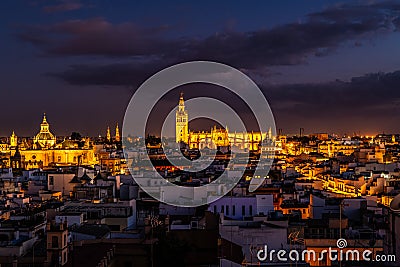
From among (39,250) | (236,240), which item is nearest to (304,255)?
(236,240)

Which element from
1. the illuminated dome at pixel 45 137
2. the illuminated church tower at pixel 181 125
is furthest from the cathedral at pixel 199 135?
the illuminated dome at pixel 45 137

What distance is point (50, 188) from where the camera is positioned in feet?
73.1

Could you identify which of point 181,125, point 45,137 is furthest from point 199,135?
point 45,137

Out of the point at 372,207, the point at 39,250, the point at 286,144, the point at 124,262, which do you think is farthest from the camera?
the point at 286,144

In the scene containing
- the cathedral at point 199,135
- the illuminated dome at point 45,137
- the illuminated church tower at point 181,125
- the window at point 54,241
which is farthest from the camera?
the illuminated church tower at point 181,125

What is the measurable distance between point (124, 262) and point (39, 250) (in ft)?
4.68

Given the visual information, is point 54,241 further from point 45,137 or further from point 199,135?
point 199,135

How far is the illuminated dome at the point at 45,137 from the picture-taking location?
5294 cm

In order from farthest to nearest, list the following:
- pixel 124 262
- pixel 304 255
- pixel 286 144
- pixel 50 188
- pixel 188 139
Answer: pixel 188 139
pixel 286 144
pixel 50 188
pixel 124 262
pixel 304 255

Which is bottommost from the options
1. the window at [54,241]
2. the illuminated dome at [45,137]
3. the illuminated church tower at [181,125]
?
the window at [54,241]

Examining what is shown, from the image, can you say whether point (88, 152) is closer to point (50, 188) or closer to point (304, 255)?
point (50, 188)

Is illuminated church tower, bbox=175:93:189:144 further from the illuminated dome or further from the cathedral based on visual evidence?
the illuminated dome

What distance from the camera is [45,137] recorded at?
54812mm

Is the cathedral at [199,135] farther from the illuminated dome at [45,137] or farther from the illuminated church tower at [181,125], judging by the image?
the illuminated dome at [45,137]
